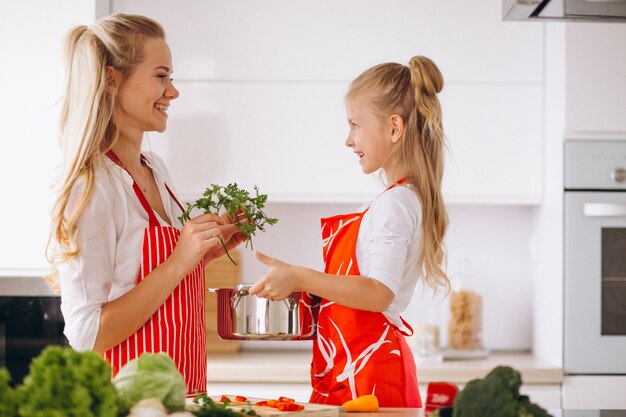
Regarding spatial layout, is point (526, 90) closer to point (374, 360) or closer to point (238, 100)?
point (238, 100)

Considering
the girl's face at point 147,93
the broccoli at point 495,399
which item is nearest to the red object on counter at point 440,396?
the broccoli at point 495,399

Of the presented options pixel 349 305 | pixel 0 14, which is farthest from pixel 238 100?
pixel 349 305

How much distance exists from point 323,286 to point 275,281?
0.10 metres

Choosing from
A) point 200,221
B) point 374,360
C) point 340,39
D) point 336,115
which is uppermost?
point 340,39

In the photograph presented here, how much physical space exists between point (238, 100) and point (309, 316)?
1.36m

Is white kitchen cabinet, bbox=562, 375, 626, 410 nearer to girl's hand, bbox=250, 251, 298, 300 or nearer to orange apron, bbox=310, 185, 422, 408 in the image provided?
orange apron, bbox=310, 185, 422, 408

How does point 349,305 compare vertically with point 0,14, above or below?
below

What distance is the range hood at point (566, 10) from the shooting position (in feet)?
4.90

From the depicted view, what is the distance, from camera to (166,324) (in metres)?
1.59

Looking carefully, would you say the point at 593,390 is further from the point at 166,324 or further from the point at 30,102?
the point at 30,102

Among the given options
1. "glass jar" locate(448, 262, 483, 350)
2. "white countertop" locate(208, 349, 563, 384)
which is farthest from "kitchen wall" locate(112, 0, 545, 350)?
"white countertop" locate(208, 349, 563, 384)

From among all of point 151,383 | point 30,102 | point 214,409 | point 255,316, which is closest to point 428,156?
point 255,316

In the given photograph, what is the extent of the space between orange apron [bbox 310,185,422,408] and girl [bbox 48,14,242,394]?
0.26 m

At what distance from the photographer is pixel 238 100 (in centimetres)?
294
